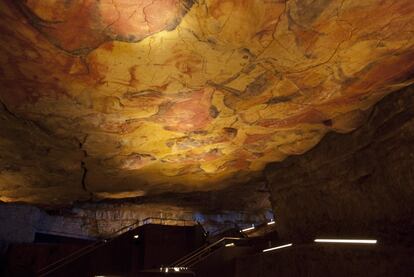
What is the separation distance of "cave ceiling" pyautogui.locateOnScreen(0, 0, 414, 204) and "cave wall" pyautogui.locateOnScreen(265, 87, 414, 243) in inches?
12.0

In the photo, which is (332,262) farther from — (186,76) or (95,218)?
(95,218)

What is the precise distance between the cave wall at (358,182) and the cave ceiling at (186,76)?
1.00 feet

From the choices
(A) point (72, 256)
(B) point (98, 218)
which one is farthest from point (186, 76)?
(B) point (98, 218)

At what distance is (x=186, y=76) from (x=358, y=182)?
143 inches

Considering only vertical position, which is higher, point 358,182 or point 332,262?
point 358,182

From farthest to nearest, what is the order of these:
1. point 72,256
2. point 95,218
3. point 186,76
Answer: point 95,218 < point 72,256 < point 186,76

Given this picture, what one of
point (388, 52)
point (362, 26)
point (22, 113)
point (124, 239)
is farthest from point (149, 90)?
point (124, 239)

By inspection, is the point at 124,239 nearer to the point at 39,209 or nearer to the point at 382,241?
the point at 39,209

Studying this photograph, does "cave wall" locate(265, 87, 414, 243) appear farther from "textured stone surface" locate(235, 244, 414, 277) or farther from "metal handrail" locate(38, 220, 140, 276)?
"metal handrail" locate(38, 220, 140, 276)

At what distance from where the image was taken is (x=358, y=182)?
574 centimetres

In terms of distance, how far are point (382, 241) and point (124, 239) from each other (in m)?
7.35

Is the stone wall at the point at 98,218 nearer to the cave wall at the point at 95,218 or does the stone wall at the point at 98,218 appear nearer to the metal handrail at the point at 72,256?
the cave wall at the point at 95,218

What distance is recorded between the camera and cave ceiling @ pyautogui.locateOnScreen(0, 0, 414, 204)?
11.0 ft

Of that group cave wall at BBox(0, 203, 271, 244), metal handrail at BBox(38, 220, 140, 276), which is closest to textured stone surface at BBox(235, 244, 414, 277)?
metal handrail at BBox(38, 220, 140, 276)
